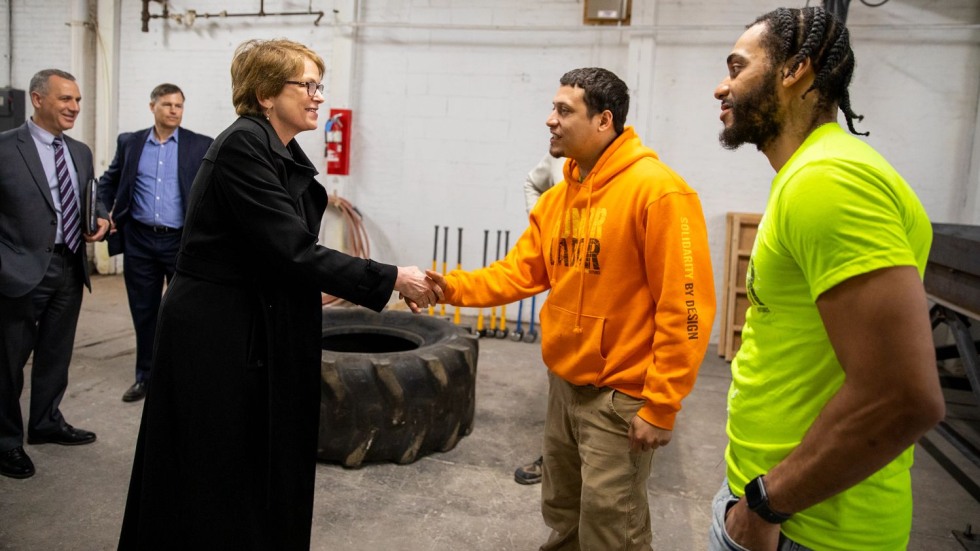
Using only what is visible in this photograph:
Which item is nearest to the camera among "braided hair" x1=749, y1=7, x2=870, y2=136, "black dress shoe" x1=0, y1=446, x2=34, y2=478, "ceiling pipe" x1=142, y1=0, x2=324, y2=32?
"braided hair" x1=749, y1=7, x2=870, y2=136

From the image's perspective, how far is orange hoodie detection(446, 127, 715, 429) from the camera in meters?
1.91

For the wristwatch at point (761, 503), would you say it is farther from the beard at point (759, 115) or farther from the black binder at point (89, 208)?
the black binder at point (89, 208)

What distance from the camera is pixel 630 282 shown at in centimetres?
204

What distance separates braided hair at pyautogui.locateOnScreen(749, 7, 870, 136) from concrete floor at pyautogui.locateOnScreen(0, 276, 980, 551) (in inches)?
85.2

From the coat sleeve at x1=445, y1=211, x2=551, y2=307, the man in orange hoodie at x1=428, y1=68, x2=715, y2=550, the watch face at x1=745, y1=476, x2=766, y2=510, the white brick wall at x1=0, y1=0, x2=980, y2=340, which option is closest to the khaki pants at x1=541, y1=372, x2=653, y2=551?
the man in orange hoodie at x1=428, y1=68, x2=715, y2=550

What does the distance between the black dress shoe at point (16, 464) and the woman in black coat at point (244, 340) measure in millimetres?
1542

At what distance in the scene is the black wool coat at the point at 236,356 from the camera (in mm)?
1829

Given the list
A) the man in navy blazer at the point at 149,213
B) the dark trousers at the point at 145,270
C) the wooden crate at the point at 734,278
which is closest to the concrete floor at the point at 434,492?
the dark trousers at the point at 145,270

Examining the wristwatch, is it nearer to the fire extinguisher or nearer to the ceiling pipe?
the fire extinguisher

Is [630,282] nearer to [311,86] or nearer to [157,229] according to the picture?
[311,86]

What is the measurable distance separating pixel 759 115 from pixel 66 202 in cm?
343

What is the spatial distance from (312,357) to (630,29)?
5.10m

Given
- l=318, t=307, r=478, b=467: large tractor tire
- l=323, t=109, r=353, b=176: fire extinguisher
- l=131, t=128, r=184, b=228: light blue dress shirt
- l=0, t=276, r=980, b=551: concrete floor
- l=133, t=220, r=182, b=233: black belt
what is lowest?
l=0, t=276, r=980, b=551: concrete floor

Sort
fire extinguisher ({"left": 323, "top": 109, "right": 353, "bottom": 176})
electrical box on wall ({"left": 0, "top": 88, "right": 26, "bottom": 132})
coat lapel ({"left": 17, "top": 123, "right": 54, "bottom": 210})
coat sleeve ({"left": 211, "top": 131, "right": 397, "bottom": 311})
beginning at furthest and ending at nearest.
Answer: electrical box on wall ({"left": 0, "top": 88, "right": 26, "bottom": 132}) < fire extinguisher ({"left": 323, "top": 109, "right": 353, "bottom": 176}) < coat lapel ({"left": 17, "top": 123, "right": 54, "bottom": 210}) < coat sleeve ({"left": 211, "top": 131, "right": 397, "bottom": 311})
